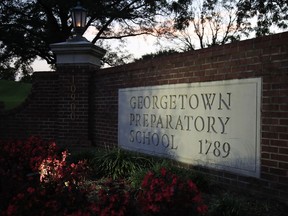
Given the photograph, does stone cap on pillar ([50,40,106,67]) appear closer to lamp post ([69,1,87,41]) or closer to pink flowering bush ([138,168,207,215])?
lamp post ([69,1,87,41])

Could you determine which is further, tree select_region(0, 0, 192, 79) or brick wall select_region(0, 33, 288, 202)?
tree select_region(0, 0, 192, 79)

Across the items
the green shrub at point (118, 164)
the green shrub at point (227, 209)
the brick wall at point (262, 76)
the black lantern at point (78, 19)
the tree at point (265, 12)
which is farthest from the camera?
the tree at point (265, 12)

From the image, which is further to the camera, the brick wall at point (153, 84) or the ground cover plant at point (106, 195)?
the brick wall at point (153, 84)

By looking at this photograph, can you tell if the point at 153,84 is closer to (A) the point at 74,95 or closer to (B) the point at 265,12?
(A) the point at 74,95

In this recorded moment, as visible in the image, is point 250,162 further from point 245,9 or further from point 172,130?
point 245,9

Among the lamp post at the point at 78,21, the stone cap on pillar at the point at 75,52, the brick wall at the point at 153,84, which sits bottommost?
the brick wall at the point at 153,84

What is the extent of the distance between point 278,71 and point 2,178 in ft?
10.7

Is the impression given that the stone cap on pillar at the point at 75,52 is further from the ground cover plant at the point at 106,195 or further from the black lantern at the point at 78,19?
the ground cover plant at the point at 106,195

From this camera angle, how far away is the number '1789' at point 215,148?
5590 millimetres

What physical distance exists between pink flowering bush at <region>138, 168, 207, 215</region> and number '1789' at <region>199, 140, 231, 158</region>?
81.0 inches

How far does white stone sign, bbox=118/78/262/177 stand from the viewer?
523cm

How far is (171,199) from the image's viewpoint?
349 cm

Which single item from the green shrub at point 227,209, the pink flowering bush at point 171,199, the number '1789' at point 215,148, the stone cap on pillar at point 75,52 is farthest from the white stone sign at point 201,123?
the stone cap on pillar at point 75,52

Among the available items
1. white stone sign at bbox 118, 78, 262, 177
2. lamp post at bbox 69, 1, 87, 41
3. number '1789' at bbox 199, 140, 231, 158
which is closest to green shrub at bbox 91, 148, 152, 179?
white stone sign at bbox 118, 78, 262, 177
